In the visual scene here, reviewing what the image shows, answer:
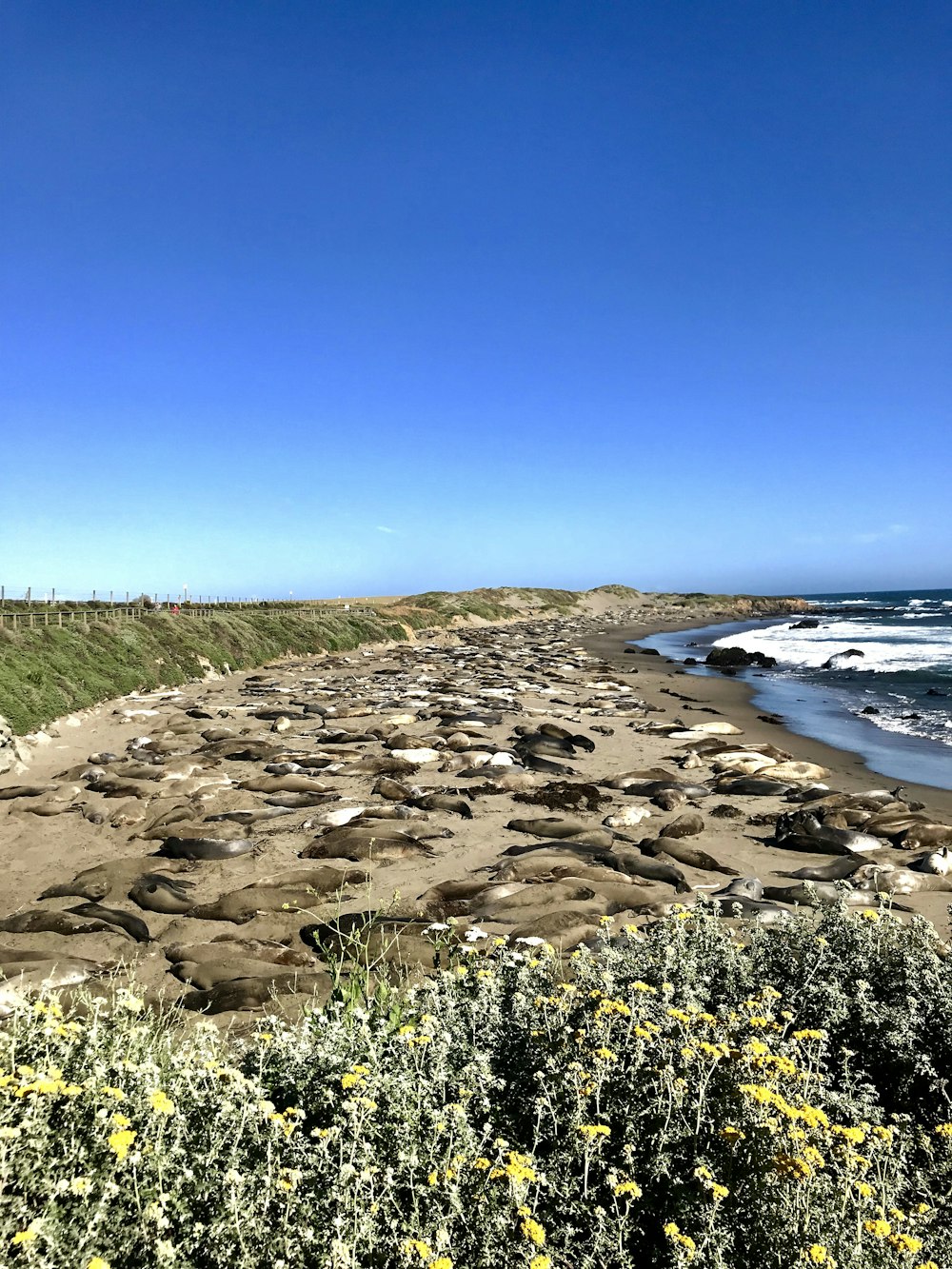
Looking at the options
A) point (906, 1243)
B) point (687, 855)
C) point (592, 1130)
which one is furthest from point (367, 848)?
point (906, 1243)

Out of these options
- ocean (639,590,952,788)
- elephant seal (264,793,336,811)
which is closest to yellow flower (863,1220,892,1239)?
elephant seal (264,793,336,811)

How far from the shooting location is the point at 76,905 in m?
7.97

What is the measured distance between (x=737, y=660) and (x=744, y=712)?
17.0 meters

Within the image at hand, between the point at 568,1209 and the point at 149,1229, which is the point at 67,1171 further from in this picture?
the point at 568,1209

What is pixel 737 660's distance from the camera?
3941 centimetres

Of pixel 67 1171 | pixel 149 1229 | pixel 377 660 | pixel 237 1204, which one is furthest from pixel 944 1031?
pixel 377 660

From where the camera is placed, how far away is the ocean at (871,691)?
17.4m

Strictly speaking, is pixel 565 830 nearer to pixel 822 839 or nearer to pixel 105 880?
pixel 822 839

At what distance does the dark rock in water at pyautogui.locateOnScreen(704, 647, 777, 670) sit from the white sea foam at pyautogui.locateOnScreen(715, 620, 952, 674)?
955mm

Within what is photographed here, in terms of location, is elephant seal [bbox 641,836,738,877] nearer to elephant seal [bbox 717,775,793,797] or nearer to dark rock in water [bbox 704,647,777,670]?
elephant seal [bbox 717,775,793,797]

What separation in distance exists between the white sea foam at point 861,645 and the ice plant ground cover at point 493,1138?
33.4 metres

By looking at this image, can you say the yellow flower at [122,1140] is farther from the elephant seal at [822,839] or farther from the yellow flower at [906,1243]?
the elephant seal at [822,839]

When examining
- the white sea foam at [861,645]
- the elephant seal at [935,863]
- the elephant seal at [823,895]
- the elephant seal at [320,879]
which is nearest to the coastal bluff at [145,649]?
the elephant seal at [320,879]

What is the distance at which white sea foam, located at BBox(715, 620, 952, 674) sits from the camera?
3594cm
